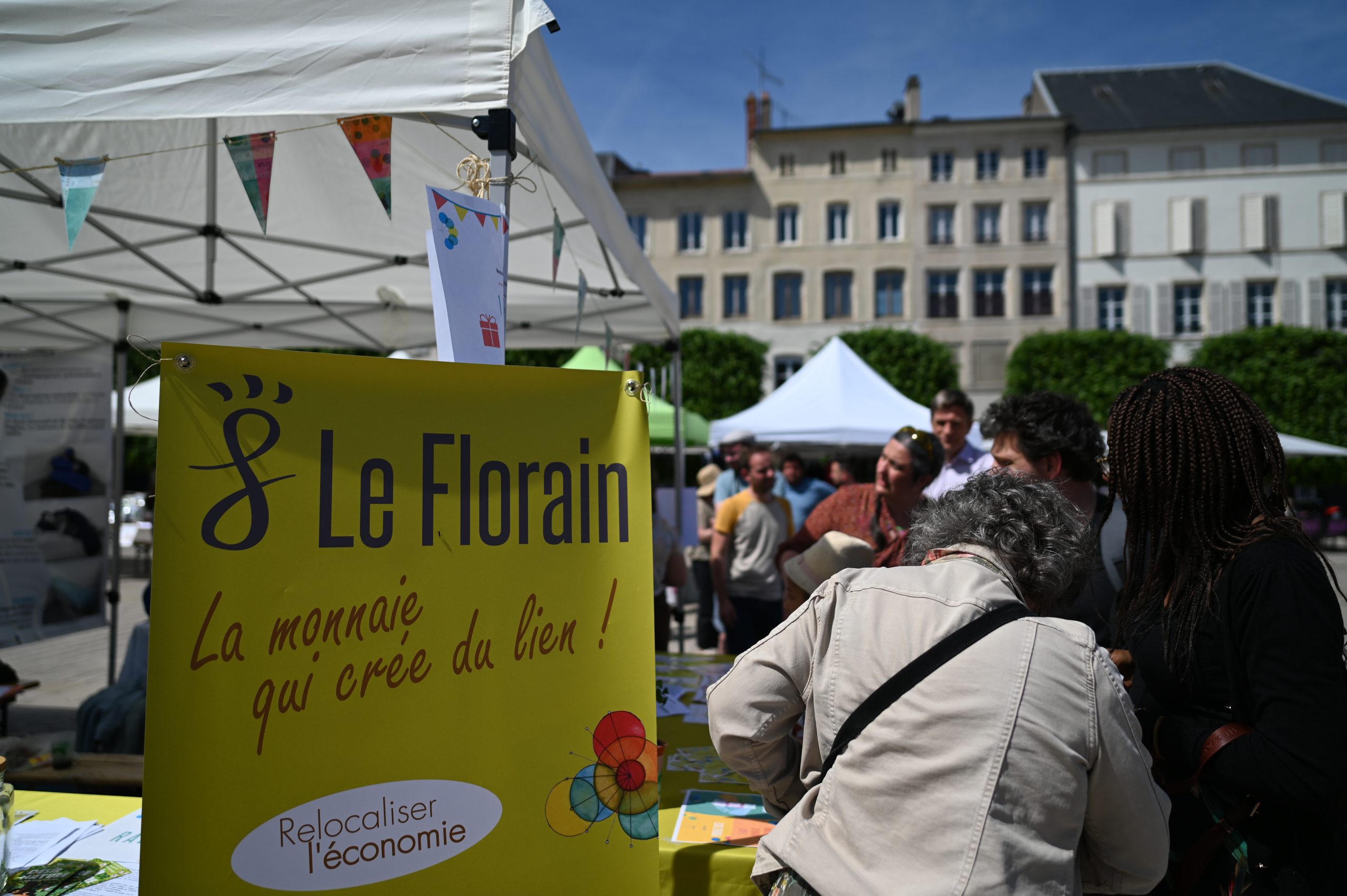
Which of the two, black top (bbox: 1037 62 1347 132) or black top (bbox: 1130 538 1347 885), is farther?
black top (bbox: 1037 62 1347 132)

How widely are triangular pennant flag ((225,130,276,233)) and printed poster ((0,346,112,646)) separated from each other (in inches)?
124

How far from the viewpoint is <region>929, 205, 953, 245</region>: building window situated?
29531 mm

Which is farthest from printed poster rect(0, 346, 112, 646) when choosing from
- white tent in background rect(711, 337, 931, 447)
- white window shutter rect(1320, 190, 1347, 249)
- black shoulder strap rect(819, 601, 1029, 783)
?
white window shutter rect(1320, 190, 1347, 249)

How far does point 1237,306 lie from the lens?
2786 cm

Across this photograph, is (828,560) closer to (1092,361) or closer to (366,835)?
(366,835)

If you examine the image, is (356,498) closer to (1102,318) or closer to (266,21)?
(266,21)

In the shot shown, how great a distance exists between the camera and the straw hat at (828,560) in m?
2.41

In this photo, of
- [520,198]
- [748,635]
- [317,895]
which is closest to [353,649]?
[317,895]

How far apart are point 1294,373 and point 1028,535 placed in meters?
28.3

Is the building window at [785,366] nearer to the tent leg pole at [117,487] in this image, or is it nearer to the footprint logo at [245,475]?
the tent leg pole at [117,487]

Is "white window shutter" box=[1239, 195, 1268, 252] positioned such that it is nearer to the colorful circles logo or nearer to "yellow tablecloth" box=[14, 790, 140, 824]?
the colorful circles logo

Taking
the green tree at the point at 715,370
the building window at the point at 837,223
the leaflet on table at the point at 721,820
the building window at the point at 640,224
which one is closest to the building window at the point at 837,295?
the building window at the point at 837,223

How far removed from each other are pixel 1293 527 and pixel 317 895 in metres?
1.65

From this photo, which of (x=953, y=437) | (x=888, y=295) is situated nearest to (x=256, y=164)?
(x=953, y=437)
